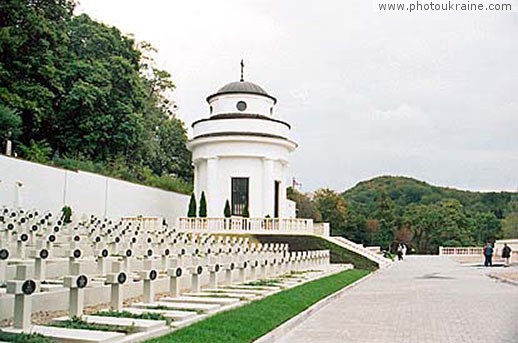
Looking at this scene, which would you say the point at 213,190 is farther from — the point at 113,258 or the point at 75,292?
the point at 75,292

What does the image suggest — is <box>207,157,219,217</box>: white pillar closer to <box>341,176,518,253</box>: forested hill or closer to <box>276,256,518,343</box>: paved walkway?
<box>276,256,518,343</box>: paved walkway

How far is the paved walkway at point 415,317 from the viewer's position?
→ 9781 mm

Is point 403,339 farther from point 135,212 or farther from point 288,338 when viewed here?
Answer: point 135,212

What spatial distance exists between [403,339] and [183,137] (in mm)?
41612

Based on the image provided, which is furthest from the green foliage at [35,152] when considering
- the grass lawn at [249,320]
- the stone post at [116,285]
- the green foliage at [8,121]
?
the stone post at [116,285]

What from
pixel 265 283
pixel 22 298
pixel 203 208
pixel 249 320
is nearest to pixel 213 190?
pixel 203 208

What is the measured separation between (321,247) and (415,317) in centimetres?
1777

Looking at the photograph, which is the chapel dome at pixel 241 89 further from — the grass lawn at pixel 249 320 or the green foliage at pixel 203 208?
the grass lawn at pixel 249 320

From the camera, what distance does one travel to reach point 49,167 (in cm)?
2278

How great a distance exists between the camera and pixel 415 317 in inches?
481

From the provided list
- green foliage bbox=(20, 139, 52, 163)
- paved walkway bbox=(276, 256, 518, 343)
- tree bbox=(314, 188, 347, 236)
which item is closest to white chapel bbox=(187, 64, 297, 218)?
green foliage bbox=(20, 139, 52, 163)

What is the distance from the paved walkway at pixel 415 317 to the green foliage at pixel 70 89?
16.1 m

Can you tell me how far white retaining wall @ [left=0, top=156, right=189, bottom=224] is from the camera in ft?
67.1

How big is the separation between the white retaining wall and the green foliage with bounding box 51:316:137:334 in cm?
1337
